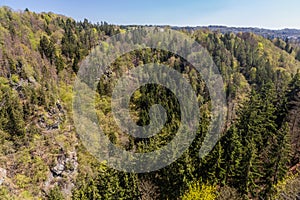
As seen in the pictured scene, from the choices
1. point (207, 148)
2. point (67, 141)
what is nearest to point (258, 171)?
point (207, 148)

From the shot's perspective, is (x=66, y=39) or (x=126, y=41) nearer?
(x=66, y=39)

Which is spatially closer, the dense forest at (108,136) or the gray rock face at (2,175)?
the dense forest at (108,136)

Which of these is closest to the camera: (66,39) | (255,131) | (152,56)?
(255,131)

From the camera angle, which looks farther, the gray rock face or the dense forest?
the gray rock face

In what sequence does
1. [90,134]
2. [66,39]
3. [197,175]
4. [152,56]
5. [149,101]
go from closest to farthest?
[197,175] → [90,134] → [149,101] → [66,39] → [152,56]

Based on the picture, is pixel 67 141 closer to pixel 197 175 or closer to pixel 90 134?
pixel 90 134

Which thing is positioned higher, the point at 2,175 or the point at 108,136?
the point at 2,175

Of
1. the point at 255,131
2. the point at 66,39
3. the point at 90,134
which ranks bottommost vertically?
the point at 90,134

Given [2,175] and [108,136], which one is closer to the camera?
[2,175]
